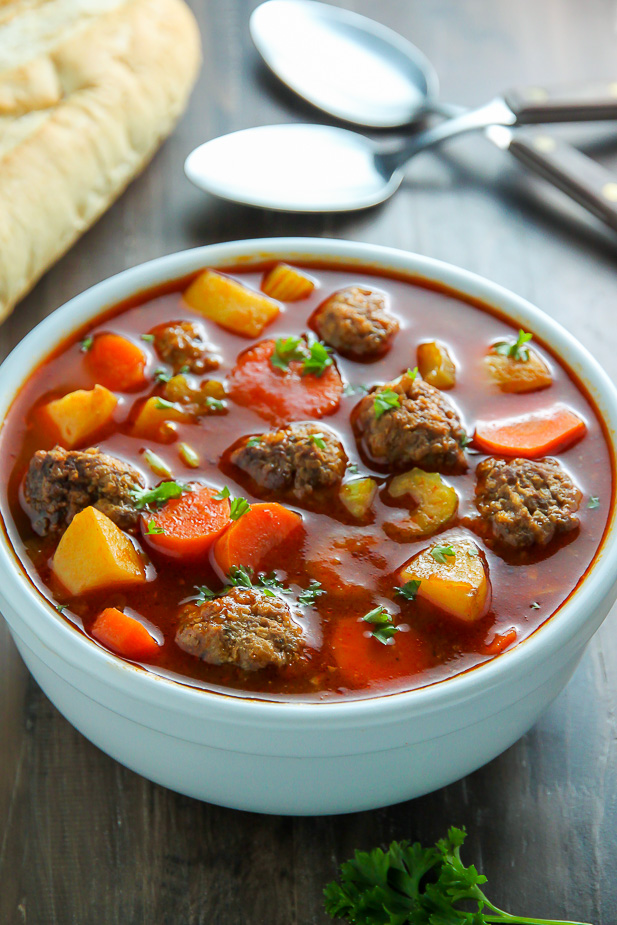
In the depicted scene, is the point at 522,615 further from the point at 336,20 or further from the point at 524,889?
the point at 336,20

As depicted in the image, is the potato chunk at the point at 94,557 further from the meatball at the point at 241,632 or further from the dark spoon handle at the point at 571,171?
the dark spoon handle at the point at 571,171

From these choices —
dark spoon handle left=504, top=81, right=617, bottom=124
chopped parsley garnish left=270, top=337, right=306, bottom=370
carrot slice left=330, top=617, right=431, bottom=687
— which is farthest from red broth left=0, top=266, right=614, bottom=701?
dark spoon handle left=504, top=81, right=617, bottom=124

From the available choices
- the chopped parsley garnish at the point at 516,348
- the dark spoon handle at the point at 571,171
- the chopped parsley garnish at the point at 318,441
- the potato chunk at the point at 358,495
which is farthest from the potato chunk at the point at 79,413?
A: the dark spoon handle at the point at 571,171

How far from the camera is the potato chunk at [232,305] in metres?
3.20

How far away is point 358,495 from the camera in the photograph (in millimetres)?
2701

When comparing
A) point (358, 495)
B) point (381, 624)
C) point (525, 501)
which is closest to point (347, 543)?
point (358, 495)

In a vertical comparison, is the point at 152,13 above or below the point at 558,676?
above

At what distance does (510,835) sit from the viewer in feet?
8.57

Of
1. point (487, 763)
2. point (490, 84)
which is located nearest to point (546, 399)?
point (487, 763)

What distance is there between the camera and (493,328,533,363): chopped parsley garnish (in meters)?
3.05

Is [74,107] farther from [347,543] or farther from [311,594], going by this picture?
[311,594]

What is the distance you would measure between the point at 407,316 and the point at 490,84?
2.47m

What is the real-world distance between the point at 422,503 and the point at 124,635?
2.92 ft

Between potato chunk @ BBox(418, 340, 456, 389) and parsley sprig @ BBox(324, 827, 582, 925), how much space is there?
4.33 ft
